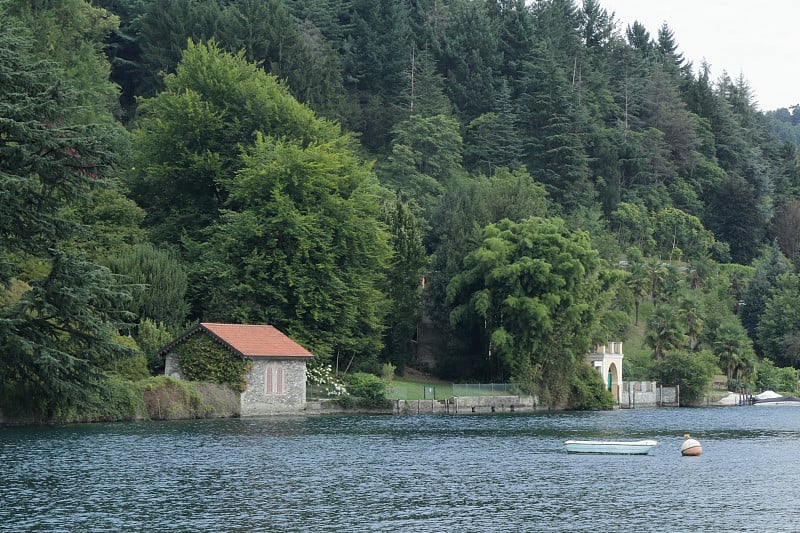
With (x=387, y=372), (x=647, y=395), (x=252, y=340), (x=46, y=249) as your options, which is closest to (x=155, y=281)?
(x=252, y=340)

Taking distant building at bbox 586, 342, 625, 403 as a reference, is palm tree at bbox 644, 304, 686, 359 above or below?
above

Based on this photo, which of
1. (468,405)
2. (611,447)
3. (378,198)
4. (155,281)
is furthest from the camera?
(378,198)

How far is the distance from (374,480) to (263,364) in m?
29.1

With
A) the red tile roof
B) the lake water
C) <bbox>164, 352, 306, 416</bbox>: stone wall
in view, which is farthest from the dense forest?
the lake water

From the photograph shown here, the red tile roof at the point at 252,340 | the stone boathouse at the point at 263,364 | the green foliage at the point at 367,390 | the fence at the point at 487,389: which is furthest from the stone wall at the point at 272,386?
the fence at the point at 487,389

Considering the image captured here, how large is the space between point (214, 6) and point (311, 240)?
49308 mm

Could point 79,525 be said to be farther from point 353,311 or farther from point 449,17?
point 449,17

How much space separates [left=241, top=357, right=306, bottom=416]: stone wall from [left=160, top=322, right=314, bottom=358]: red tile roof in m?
0.52

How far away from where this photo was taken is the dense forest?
5575 centimetres

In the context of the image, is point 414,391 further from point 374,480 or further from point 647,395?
point 374,480

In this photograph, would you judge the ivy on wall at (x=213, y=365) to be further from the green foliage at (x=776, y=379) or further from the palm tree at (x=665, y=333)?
the green foliage at (x=776, y=379)

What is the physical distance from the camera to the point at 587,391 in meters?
89.9

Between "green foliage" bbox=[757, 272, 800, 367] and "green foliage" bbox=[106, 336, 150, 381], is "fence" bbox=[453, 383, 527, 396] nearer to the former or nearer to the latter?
"green foliage" bbox=[106, 336, 150, 381]

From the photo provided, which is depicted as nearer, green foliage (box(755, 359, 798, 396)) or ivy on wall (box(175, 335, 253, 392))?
ivy on wall (box(175, 335, 253, 392))
